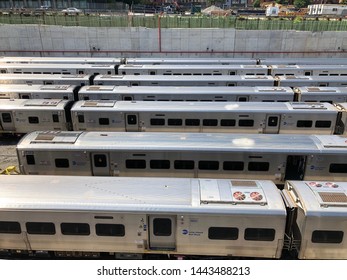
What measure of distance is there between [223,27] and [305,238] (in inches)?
1734

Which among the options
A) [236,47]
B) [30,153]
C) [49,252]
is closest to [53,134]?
[30,153]

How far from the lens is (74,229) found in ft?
37.3

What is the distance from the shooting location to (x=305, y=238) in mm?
10930

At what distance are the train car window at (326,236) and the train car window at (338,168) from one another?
18.6 feet

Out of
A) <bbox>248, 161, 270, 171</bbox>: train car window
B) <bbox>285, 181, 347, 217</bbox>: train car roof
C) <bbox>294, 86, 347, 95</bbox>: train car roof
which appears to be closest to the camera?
<bbox>285, 181, 347, 217</bbox>: train car roof

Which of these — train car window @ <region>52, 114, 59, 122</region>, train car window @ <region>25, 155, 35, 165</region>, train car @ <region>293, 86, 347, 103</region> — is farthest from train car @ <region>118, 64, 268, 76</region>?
train car window @ <region>25, 155, 35, 165</region>

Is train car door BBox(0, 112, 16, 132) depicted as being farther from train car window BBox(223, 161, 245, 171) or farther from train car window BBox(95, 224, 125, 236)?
train car window BBox(223, 161, 245, 171)

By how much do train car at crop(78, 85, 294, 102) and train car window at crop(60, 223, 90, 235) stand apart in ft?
49.9

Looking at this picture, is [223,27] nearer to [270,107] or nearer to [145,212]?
[270,107]

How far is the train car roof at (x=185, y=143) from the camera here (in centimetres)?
1549

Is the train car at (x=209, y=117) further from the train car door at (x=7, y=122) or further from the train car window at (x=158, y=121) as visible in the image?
the train car door at (x=7, y=122)

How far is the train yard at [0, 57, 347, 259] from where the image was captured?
11.0m

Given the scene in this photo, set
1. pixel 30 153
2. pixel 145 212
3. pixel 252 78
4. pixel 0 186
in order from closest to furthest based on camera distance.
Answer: pixel 145 212, pixel 0 186, pixel 30 153, pixel 252 78

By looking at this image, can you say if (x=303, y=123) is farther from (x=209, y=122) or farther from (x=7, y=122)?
(x=7, y=122)
